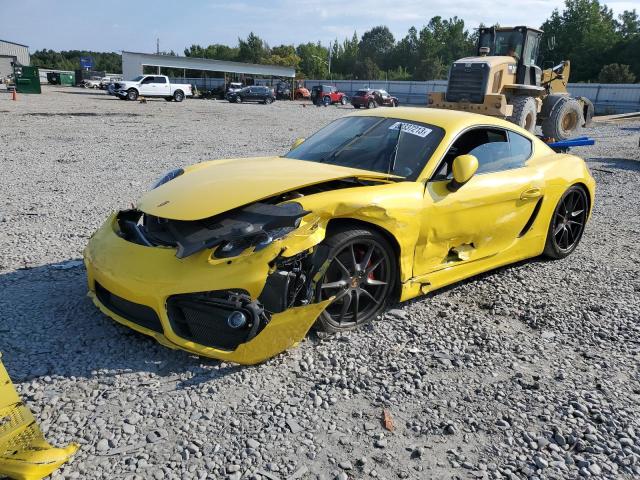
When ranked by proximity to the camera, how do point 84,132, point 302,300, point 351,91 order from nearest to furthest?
point 302,300
point 84,132
point 351,91

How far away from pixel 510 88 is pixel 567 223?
9.42m

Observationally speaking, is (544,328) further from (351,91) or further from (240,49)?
(240,49)

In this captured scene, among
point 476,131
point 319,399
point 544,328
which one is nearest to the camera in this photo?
point 319,399

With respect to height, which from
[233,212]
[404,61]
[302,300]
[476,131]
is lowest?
[302,300]

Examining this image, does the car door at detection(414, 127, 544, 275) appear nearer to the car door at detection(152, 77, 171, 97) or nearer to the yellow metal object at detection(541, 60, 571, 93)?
the yellow metal object at detection(541, 60, 571, 93)

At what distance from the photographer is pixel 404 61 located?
94875mm

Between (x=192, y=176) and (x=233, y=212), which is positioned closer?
(x=233, y=212)

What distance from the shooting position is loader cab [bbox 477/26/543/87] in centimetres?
1336

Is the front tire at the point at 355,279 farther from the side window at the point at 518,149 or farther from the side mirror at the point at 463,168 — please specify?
the side window at the point at 518,149

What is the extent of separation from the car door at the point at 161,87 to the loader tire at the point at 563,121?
90.1 feet

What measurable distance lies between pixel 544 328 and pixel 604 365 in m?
0.51

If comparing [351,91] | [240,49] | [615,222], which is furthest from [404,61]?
[615,222]

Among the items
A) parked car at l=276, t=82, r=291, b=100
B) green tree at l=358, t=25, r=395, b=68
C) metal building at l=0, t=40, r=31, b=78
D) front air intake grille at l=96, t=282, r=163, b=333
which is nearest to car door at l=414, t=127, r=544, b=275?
front air intake grille at l=96, t=282, r=163, b=333

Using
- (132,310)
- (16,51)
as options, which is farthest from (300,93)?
(16,51)
